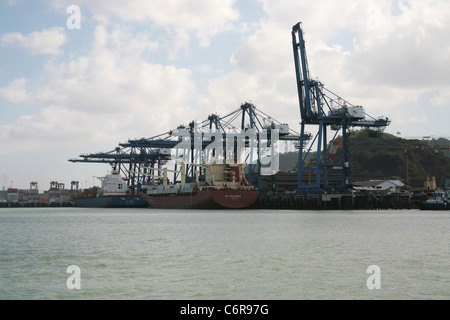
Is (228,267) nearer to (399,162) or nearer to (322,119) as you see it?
(322,119)

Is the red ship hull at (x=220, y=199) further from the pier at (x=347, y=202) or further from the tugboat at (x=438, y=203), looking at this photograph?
the tugboat at (x=438, y=203)

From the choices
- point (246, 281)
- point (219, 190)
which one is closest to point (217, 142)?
point (219, 190)

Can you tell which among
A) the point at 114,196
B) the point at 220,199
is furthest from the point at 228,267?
the point at 114,196

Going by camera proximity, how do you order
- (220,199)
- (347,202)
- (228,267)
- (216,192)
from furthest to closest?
1. (347,202)
2. (220,199)
3. (216,192)
4. (228,267)

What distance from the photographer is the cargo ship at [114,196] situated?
10681 centimetres

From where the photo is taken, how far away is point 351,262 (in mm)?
18375

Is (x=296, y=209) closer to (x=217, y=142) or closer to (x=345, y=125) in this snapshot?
(x=345, y=125)

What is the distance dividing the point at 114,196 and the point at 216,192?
4595cm

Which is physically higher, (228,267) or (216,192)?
(216,192)

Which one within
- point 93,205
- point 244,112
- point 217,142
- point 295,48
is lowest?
point 93,205

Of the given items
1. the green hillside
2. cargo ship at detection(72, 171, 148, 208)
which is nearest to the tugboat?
cargo ship at detection(72, 171, 148, 208)

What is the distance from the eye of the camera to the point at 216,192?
70125mm
